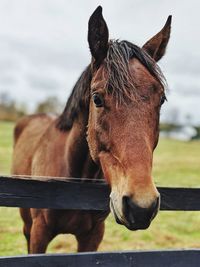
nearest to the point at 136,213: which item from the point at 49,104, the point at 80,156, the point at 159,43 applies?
the point at 80,156

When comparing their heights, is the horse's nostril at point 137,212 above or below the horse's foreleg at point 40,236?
above

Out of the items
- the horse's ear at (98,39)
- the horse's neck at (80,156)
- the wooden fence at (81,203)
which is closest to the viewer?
the wooden fence at (81,203)

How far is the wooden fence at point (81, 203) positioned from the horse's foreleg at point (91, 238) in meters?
0.93

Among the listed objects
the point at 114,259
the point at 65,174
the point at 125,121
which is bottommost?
the point at 114,259

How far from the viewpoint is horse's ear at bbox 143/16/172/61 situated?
3.42 metres

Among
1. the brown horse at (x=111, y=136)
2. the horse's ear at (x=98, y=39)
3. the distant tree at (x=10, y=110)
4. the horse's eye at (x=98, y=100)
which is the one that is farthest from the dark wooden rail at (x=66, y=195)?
the distant tree at (x=10, y=110)

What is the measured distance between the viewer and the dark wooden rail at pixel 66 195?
2.90 metres

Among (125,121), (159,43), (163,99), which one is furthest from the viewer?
(159,43)

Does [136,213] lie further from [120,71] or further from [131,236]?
[131,236]

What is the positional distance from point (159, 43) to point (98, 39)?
0.57m

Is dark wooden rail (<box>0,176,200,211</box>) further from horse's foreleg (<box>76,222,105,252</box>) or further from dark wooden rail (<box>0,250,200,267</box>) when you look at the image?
horse's foreleg (<box>76,222,105,252</box>)

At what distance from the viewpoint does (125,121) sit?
2.64 m

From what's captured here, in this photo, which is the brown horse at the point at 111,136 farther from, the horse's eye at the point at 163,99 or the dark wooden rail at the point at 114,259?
the dark wooden rail at the point at 114,259

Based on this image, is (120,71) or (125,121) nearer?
(125,121)
